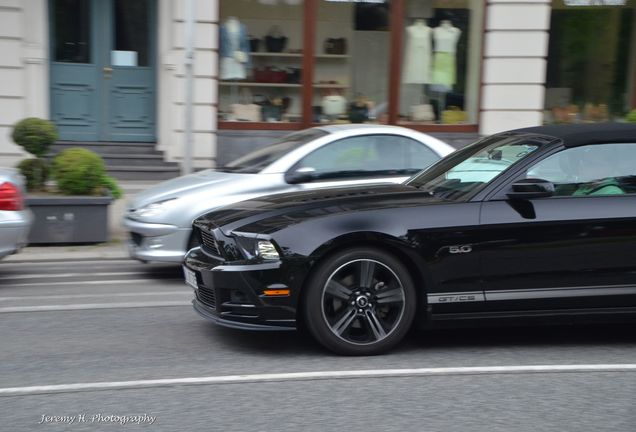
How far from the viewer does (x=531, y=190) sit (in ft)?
18.1

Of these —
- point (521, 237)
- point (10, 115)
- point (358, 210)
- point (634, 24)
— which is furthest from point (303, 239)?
point (634, 24)

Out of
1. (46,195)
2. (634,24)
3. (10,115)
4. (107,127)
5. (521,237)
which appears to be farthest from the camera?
(634,24)

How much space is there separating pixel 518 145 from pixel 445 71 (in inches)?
375

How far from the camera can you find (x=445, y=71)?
50.0 ft

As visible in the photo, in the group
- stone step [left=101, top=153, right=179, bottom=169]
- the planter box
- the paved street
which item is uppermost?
stone step [left=101, top=153, right=179, bottom=169]

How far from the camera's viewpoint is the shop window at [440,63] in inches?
592

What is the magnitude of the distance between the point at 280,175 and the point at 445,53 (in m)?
7.75

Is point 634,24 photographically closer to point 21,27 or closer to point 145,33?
point 145,33

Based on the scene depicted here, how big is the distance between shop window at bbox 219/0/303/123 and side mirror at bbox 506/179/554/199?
9.50 metres

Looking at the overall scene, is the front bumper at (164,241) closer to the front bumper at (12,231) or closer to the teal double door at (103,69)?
the front bumper at (12,231)

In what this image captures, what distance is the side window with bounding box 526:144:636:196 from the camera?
18.8ft

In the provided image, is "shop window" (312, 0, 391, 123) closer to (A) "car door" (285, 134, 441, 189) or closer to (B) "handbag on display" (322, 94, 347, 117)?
(B) "handbag on display" (322, 94, 347, 117)

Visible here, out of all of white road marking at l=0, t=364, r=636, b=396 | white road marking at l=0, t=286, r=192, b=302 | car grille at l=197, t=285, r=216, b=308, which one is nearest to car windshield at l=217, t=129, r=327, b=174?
white road marking at l=0, t=286, r=192, b=302

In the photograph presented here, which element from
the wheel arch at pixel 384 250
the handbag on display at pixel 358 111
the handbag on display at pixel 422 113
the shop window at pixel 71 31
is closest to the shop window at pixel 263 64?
the handbag on display at pixel 358 111
